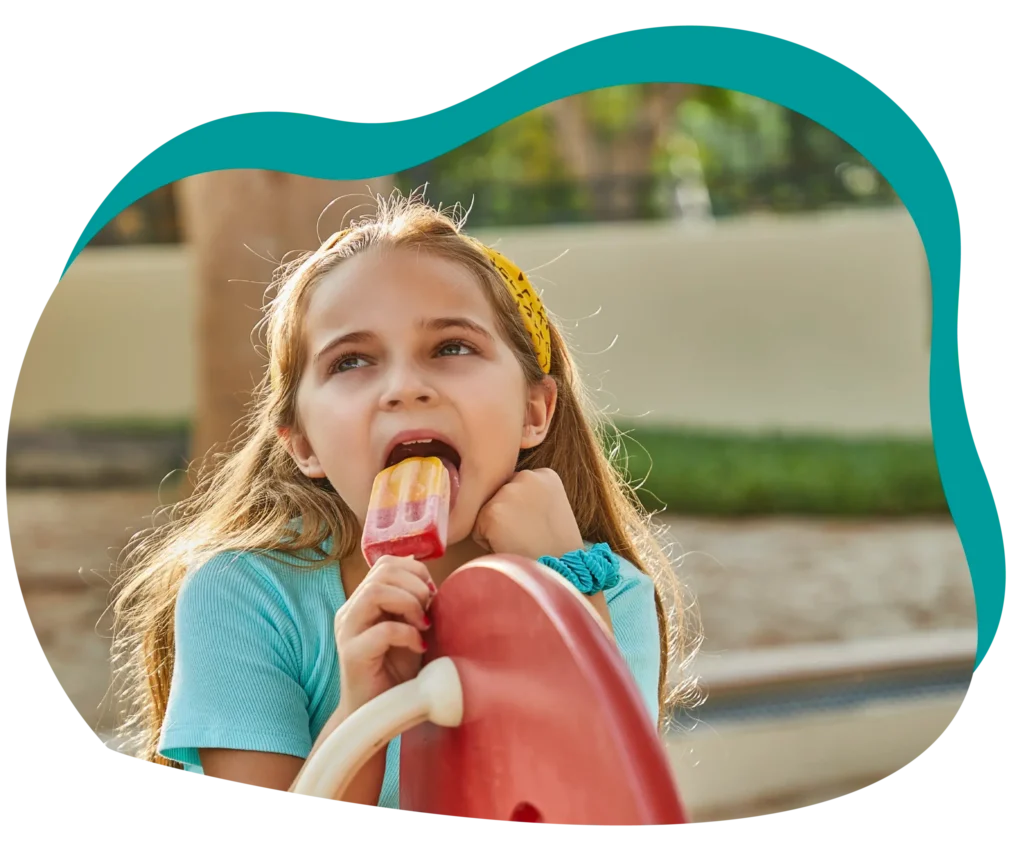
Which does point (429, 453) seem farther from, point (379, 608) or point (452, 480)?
point (379, 608)

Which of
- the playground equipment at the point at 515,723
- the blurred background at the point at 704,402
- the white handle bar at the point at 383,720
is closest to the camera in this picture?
the playground equipment at the point at 515,723

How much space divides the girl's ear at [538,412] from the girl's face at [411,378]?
0.06 feet

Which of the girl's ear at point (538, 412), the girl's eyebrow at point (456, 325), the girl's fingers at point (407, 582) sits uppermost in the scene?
the girl's eyebrow at point (456, 325)

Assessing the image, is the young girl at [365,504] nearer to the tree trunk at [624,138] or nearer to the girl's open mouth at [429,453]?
the girl's open mouth at [429,453]

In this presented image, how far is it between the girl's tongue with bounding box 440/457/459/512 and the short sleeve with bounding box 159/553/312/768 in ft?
0.71

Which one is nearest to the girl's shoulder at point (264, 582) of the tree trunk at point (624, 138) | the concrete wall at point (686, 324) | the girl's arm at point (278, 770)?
the girl's arm at point (278, 770)

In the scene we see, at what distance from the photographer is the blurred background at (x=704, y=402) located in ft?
5.39

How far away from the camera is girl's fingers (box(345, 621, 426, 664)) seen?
129 centimetres

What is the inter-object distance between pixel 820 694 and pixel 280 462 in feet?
Result: 3.85

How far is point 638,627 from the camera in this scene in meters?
1.41

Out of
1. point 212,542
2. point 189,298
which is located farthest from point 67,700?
point 189,298

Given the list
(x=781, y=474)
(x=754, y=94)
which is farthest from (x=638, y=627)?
(x=781, y=474)

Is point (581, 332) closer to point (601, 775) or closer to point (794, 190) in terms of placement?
point (601, 775)

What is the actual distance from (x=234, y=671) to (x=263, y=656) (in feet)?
0.11
